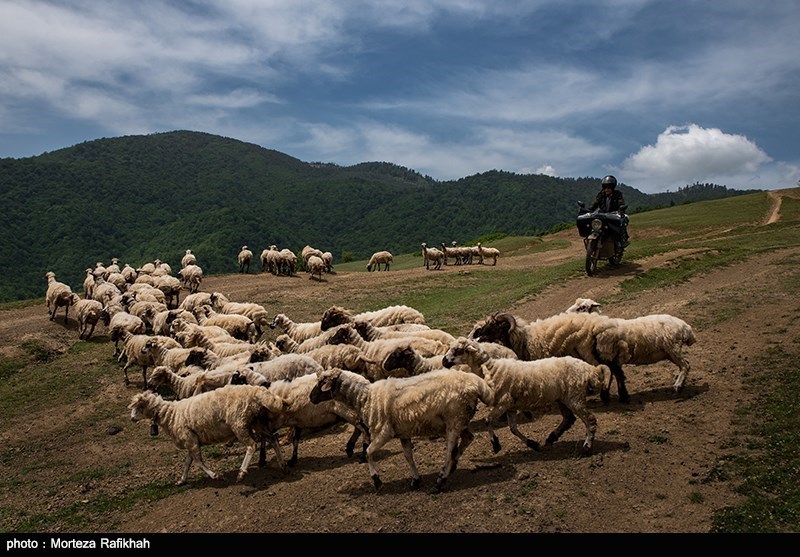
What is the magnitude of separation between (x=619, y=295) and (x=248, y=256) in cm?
2665

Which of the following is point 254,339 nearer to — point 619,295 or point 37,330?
point 37,330

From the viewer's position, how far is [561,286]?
82.9ft

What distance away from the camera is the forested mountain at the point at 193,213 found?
88250 mm

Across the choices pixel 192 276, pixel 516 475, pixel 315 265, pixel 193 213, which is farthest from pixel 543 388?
pixel 193 213

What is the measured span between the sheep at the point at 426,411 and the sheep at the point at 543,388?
74 cm

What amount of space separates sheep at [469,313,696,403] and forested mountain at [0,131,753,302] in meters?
51.2

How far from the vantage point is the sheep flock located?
917cm

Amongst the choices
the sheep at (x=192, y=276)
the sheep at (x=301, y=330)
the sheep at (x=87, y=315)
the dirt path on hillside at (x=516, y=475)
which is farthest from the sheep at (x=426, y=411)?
the sheep at (x=192, y=276)

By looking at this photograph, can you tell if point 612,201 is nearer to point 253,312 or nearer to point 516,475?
point 253,312

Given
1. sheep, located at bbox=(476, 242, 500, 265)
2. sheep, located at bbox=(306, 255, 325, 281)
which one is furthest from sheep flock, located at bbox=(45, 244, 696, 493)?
sheep, located at bbox=(476, 242, 500, 265)

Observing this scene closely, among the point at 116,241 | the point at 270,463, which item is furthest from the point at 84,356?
the point at 116,241

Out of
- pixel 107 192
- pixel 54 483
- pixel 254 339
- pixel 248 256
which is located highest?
pixel 107 192

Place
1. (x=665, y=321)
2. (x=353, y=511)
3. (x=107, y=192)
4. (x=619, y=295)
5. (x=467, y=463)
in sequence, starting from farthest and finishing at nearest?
(x=107, y=192) < (x=619, y=295) < (x=665, y=321) < (x=467, y=463) < (x=353, y=511)

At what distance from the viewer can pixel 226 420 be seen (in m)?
10.4
